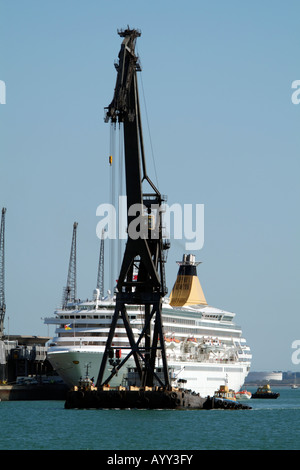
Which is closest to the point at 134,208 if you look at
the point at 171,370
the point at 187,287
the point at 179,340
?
the point at 171,370

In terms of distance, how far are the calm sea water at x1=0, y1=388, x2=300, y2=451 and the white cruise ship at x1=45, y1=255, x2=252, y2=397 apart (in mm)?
11440

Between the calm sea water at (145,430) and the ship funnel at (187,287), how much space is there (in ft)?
153

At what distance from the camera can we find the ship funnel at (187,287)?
134125 mm

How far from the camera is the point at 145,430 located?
66.3 metres

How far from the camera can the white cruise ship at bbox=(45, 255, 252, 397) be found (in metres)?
106

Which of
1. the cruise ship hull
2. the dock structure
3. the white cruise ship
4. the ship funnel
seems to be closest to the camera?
the dock structure

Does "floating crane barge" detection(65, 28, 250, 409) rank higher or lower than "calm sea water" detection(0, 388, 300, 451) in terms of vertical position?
higher

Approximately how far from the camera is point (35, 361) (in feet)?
438

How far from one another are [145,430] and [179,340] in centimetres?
5148

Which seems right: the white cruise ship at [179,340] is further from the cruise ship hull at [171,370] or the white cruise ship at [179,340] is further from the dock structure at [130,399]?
the dock structure at [130,399]

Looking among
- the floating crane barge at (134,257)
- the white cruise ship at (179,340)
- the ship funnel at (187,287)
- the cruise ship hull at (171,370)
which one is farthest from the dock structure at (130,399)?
the ship funnel at (187,287)

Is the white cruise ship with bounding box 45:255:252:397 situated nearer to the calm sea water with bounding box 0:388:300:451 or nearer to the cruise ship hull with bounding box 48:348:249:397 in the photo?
the cruise ship hull with bounding box 48:348:249:397

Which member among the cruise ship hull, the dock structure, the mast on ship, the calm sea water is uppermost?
the mast on ship

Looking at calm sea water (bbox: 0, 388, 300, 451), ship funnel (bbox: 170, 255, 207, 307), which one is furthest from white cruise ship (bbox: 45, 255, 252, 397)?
calm sea water (bbox: 0, 388, 300, 451)
